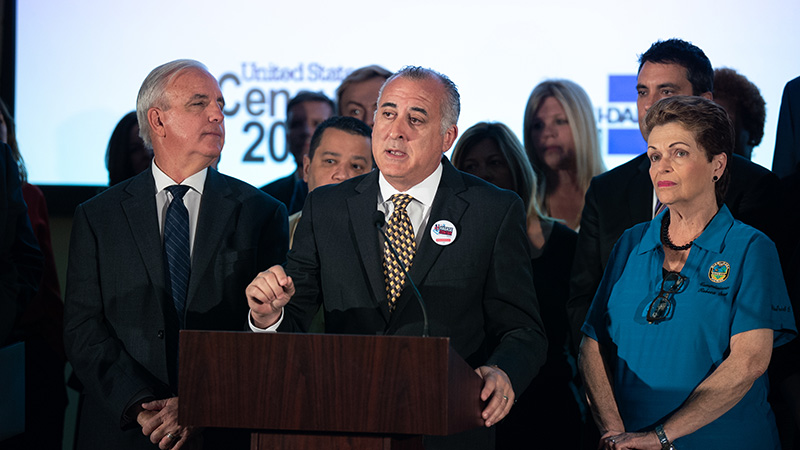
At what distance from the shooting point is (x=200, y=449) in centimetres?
250

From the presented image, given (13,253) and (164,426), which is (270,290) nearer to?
(164,426)

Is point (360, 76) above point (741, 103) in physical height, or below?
above

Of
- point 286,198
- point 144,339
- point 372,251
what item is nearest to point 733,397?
point 372,251

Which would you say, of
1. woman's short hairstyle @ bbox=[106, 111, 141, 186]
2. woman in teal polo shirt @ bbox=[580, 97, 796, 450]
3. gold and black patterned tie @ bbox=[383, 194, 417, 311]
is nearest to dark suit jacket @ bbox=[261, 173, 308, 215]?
woman's short hairstyle @ bbox=[106, 111, 141, 186]

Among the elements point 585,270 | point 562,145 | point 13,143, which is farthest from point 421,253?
point 13,143

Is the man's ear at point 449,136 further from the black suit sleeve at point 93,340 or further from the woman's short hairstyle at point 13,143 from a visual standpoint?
the woman's short hairstyle at point 13,143

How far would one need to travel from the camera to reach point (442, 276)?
232cm

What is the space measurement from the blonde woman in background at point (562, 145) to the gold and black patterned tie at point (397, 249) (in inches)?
72.8

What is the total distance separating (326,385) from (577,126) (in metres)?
2.80

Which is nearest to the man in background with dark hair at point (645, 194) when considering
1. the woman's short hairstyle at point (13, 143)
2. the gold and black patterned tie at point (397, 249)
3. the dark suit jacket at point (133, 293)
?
the gold and black patterned tie at point (397, 249)

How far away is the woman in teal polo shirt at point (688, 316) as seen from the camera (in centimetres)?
231

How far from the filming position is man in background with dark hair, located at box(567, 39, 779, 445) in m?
2.97

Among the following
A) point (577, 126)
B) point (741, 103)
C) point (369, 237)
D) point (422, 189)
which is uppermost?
point (741, 103)

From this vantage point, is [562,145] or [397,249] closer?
[397,249]
